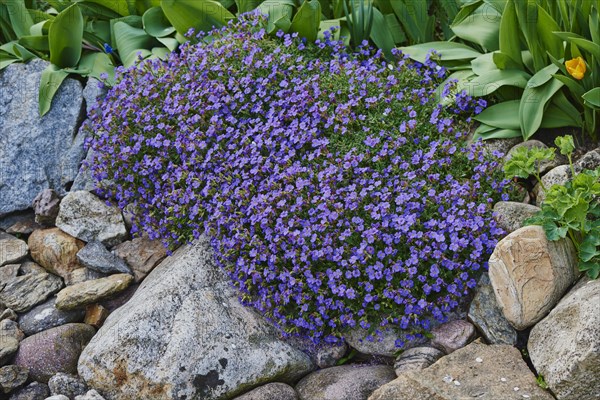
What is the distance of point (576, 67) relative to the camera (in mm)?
4023

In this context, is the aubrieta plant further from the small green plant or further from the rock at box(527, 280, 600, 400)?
the rock at box(527, 280, 600, 400)

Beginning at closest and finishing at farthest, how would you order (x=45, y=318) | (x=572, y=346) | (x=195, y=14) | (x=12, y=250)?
(x=572, y=346), (x=45, y=318), (x=12, y=250), (x=195, y=14)

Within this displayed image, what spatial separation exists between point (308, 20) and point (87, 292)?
7.10 ft

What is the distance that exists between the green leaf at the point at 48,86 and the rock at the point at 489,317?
10.3ft

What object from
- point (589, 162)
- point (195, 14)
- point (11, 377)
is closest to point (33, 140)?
point (195, 14)

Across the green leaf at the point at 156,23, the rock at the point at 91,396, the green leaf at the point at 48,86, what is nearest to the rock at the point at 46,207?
the green leaf at the point at 48,86

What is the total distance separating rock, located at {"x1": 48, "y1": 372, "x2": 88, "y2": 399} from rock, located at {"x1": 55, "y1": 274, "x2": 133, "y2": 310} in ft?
1.85

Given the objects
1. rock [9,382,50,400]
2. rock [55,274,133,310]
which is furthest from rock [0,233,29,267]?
rock [9,382,50,400]

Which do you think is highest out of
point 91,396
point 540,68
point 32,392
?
point 540,68

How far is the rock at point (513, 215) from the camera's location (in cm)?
377

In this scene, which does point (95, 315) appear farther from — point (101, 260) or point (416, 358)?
point (416, 358)

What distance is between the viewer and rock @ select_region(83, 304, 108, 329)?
14.2ft

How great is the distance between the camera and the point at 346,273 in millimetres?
3590

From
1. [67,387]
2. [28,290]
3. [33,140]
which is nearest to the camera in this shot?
[67,387]
